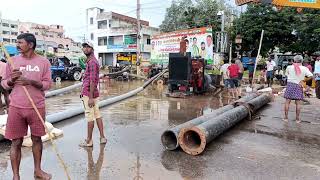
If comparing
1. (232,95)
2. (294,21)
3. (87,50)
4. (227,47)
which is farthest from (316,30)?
(87,50)

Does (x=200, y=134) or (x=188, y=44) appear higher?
(x=188, y=44)

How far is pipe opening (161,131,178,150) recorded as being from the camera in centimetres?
589

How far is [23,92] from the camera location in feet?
13.1

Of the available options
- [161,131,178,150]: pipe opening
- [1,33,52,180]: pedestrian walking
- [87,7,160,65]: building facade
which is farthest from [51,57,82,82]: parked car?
[87,7,160,65]: building facade

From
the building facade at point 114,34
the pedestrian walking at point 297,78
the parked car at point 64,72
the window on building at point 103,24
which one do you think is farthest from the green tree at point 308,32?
the window on building at point 103,24

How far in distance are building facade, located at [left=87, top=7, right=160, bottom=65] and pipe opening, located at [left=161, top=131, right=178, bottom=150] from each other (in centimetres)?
4784

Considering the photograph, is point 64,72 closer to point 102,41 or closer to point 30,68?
point 30,68

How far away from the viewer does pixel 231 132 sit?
7.38 metres

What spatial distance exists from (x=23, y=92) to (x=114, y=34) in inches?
2147

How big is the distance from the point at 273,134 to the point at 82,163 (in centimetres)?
416


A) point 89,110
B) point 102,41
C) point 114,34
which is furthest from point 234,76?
point 102,41

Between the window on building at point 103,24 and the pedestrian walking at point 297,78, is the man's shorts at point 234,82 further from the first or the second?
the window on building at point 103,24

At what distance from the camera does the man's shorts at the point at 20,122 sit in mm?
4018

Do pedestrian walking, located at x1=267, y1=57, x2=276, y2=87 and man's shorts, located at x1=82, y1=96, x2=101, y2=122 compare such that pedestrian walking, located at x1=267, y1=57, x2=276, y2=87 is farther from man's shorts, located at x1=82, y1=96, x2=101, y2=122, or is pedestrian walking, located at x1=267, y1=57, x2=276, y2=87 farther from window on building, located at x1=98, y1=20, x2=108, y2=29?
window on building, located at x1=98, y1=20, x2=108, y2=29
